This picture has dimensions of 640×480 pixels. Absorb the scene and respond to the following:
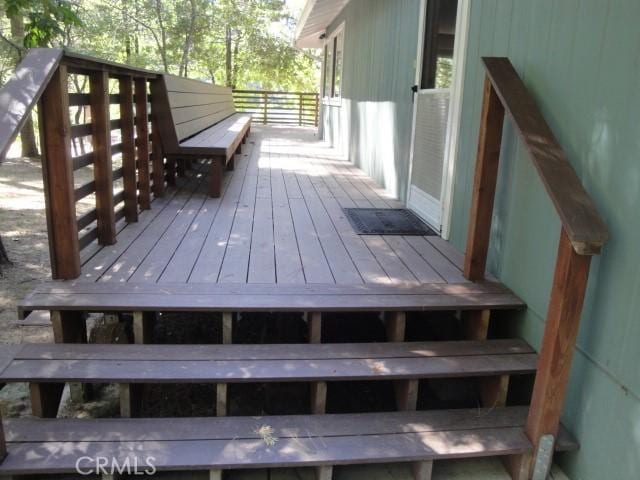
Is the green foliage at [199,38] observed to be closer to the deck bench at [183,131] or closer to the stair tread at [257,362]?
the deck bench at [183,131]

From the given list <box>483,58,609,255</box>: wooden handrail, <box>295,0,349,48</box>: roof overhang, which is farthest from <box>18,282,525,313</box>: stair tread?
<box>295,0,349,48</box>: roof overhang

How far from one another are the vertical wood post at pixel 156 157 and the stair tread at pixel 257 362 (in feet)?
7.86

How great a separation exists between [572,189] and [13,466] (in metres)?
1.98

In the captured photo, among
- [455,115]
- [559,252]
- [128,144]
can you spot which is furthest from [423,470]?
[128,144]

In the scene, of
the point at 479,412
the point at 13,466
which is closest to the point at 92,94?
the point at 13,466

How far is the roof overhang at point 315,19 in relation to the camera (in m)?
8.39

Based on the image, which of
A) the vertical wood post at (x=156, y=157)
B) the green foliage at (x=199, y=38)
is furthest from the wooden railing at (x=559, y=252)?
the green foliage at (x=199, y=38)

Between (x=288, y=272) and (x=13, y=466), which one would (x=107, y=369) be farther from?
(x=288, y=272)

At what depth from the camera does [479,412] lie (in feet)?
6.86

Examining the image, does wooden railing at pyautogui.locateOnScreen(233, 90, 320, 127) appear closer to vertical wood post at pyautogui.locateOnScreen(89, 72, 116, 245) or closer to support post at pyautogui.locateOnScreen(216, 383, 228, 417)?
vertical wood post at pyautogui.locateOnScreen(89, 72, 116, 245)

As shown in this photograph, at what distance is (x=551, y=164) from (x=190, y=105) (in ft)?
14.2

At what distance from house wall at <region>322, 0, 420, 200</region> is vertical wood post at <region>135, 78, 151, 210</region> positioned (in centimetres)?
207

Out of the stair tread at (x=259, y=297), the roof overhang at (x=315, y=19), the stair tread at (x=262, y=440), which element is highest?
the roof overhang at (x=315, y=19)

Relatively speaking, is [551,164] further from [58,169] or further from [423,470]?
[58,169]
